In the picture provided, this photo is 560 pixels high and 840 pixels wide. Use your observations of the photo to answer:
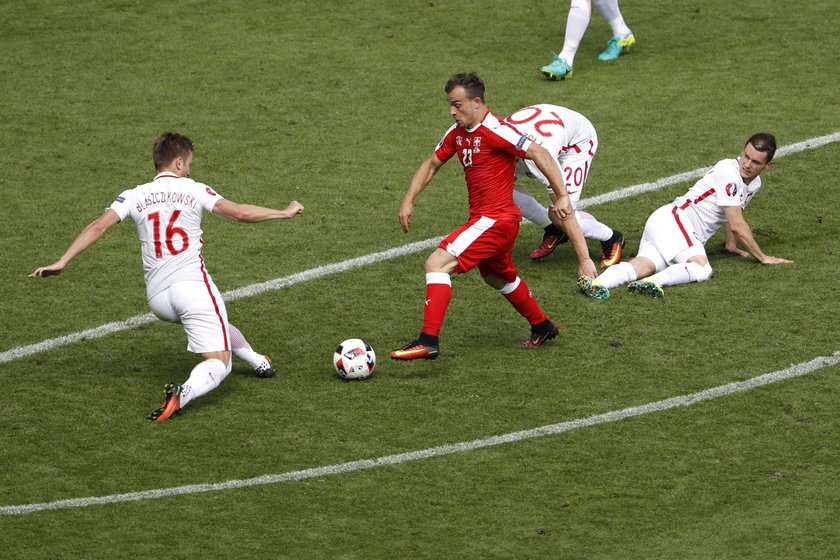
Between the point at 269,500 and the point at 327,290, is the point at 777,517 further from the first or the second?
the point at 327,290

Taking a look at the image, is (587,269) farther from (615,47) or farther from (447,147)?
(615,47)

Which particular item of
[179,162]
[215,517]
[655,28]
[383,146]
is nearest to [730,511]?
[215,517]

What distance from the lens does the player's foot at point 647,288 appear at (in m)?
10.4

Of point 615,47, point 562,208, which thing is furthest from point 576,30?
point 562,208

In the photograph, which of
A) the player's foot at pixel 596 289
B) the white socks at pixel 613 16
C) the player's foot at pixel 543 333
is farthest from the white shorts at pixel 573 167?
the white socks at pixel 613 16

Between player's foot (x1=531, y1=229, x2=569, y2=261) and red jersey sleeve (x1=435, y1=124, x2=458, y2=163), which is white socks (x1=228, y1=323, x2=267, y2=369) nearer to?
red jersey sleeve (x1=435, y1=124, x2=458, y2=163)

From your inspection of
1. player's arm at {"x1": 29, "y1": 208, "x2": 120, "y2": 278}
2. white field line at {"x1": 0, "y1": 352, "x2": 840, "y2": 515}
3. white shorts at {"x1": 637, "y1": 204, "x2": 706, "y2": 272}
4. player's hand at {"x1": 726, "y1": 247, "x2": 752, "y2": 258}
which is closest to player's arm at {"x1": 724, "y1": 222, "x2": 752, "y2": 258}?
player's hand at {"x1": 726, "y1": 247, "x2": 752, "y2": 258}

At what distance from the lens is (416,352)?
894cm

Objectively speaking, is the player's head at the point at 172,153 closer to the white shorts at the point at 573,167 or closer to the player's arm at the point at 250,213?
the player's arm at the point at 250,213

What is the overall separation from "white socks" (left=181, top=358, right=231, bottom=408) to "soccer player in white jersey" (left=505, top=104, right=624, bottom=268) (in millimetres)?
3310

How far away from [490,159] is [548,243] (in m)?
2.17

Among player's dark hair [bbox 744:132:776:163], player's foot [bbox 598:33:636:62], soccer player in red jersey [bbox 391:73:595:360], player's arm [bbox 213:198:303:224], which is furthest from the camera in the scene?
player's foot [bbox 598:33:636:62]

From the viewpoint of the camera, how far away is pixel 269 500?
24.5ft

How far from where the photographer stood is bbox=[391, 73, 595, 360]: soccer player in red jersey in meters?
9.04
